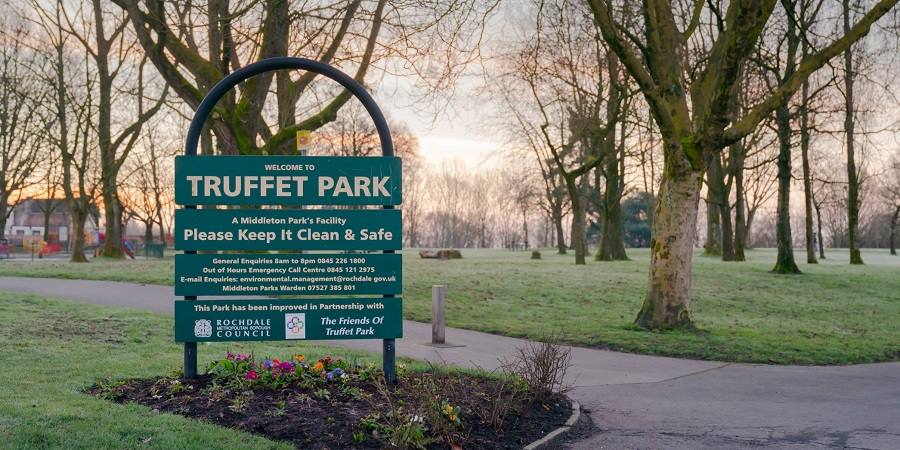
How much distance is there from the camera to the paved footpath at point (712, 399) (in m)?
7.55

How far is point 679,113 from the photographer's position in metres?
15.1

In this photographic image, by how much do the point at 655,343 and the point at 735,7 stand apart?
243 inches

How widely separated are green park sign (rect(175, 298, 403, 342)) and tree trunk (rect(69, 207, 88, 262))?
110 feet

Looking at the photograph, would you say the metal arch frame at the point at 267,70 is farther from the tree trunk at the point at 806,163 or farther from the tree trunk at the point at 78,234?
the tree trunk at the point at 78,234

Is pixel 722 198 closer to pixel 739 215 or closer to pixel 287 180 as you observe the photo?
pixel 739 215

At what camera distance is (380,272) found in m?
8.16

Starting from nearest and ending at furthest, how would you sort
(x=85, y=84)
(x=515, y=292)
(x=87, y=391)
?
(x=87, y=391), (x=515, y=292), (x=85, y=84)

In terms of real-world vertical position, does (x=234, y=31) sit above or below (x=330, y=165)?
above

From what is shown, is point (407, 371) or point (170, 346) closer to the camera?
point (407, 371)

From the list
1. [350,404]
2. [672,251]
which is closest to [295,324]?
[350,404]

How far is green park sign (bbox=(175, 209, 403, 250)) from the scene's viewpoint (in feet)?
26.3

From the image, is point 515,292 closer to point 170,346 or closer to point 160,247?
point 170,346

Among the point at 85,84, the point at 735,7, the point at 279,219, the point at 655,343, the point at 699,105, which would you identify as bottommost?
the point at 655,343

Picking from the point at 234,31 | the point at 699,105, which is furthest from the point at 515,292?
the point at 234,31
